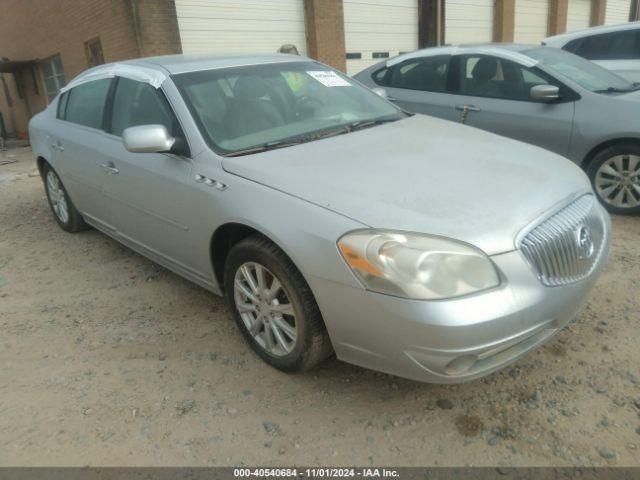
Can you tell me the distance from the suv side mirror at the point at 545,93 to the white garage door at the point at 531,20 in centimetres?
1463

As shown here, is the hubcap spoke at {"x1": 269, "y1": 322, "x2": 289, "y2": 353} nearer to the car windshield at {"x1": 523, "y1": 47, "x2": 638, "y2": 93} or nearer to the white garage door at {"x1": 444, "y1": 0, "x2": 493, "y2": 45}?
the car windshield at {"x1": 523, "y1": 47, "x2": 638, "y2": 93}

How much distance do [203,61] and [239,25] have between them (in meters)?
8.06

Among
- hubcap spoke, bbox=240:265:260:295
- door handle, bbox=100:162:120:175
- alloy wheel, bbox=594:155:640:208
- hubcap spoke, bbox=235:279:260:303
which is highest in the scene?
door handle, bbox=100:162:120:175

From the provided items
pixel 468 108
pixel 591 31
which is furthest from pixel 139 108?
pixel 591 31

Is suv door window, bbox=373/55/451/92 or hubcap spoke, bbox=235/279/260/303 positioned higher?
suv door window, bbox=373/55/451/92

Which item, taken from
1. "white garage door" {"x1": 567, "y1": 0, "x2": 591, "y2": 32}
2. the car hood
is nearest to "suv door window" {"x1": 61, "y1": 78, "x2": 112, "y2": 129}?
the car hood

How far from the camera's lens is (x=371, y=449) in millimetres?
2188

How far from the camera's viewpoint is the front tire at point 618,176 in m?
4.47

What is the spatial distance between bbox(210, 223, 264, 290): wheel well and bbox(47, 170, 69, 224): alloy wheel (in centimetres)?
256

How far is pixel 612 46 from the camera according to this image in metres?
7.27

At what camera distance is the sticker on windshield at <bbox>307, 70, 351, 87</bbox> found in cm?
364

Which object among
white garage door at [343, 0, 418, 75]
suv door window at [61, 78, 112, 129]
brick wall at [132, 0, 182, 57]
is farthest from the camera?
white garage door at [343, 0, 418, 75]

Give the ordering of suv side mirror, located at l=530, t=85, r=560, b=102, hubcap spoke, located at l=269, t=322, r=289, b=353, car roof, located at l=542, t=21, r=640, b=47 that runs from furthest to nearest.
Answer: car roof, located at l=542, t=21, r=640, b=47, suv side mirror, located at l=530, t=85, r=560, b=102, hubcap spoke, located at l=269, t=322, r=289, b=353

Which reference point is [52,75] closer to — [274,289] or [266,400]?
[274,289]
